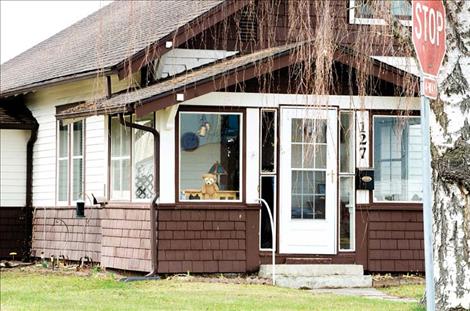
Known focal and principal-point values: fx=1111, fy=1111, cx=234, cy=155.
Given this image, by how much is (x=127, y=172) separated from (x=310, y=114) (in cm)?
324

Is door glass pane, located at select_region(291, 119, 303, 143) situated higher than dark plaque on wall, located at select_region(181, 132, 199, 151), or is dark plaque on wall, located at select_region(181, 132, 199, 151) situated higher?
door glass pane, located at select_region(291, 119, 303, 143)

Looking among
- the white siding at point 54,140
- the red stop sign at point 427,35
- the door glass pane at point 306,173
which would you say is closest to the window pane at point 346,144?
the door glass pane at point 306,173

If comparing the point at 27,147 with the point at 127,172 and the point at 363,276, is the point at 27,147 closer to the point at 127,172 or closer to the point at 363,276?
the point at 127,172

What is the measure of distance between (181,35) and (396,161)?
154 inches

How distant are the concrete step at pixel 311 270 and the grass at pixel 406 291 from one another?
706 millimetres

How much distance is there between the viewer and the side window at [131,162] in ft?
55.9

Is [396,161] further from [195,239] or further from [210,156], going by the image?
[195,239]

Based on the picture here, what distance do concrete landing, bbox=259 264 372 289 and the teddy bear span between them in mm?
1320

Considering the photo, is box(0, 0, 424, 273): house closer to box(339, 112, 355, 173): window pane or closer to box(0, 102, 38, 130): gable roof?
box(339, 112, 355, 173): window pane

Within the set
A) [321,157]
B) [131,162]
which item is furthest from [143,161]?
[321,157]

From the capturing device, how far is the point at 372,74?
16859 millimetres

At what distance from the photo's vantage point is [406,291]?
1581 centimetres

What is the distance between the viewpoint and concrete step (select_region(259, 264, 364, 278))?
16.5 m

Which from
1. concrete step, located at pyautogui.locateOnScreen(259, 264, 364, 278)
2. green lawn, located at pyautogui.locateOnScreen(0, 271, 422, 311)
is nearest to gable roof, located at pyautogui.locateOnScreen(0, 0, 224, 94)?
green lawn, located at pyautogui.locateOnScreen(0, 271, 422, 311)
